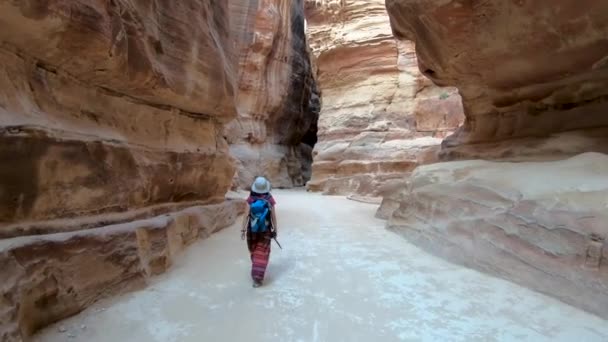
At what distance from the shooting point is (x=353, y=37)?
13.4m

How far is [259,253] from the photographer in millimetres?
2980

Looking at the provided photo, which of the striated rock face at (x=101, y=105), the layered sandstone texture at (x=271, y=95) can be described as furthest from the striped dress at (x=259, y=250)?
the layered sandstone texture at (x=271, y=95)

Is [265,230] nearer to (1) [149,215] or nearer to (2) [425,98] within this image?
(1) [149,215]

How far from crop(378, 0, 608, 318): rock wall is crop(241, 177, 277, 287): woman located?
1.95 metres

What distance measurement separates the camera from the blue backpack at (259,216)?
3105 millimetres

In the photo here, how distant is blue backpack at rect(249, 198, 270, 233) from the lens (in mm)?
3105

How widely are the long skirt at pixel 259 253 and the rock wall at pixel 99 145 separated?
0.85m

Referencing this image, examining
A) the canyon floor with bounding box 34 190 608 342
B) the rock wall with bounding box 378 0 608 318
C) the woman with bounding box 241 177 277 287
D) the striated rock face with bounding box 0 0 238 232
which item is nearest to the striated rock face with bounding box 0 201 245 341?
the canyon floor with bounding box 34 190 608 342

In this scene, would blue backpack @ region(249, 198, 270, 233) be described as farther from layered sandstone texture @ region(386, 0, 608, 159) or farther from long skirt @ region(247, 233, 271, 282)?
layered sandstone texture @ region(386, 0, 608, 159)

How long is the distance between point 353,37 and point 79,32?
12153 millimetres

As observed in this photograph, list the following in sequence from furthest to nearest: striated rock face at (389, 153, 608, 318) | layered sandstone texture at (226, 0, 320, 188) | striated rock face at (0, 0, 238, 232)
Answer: layered sandstone texture at (226, 0, 320, 188)
striated rock face at (389, 153, 608, 318)
striated rock face at (0, 0, 238, 232)

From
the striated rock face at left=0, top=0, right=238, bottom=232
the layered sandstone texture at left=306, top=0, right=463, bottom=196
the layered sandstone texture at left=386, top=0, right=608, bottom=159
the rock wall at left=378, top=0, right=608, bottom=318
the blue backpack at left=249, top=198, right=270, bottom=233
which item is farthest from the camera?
the layered sandstone texture at left=306, top=0, right=463, bottom=196

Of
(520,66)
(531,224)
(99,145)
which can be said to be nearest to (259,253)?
(99,145)

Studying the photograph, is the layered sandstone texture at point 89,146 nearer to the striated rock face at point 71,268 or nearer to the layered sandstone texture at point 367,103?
the striated rock face at point 71,268
